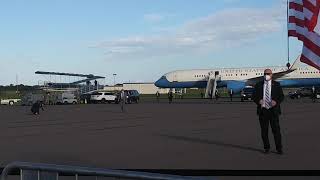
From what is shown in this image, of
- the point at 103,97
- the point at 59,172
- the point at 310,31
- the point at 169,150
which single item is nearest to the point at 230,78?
the point at 103,97

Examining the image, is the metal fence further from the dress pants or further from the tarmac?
the dress pants

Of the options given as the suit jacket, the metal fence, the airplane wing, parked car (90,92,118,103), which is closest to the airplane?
the airplane wing

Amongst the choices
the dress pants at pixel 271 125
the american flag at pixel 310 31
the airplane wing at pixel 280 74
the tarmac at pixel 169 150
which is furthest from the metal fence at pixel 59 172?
the airplane wing at pixel 280 74

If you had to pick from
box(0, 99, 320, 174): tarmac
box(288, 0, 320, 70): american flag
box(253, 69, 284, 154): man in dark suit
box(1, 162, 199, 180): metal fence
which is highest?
box(288, 0, 320, 70): american flag

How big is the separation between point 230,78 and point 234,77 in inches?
Result: 25.3

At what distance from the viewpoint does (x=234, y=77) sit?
7506cm

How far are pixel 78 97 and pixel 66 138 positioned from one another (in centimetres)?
6103

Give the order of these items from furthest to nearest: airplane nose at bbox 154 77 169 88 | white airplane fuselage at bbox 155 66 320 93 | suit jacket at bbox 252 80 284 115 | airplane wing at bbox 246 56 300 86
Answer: airplane nose at bbox 154 77 169 88 → white airplane fuselage at bbox 155 66 320 93 → airplane wing at bbox 246 56 300 86 → suit jacket at bbox 252 80 284 115

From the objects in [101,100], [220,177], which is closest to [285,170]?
[220,177]

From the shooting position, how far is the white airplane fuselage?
236ft

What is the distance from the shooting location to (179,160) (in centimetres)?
1149

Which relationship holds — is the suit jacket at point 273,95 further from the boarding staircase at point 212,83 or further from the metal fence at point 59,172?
the boarding staircase at point 212,83

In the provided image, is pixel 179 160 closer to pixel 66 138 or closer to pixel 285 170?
pixel 285 170

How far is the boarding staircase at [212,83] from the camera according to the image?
7225 centimetres
